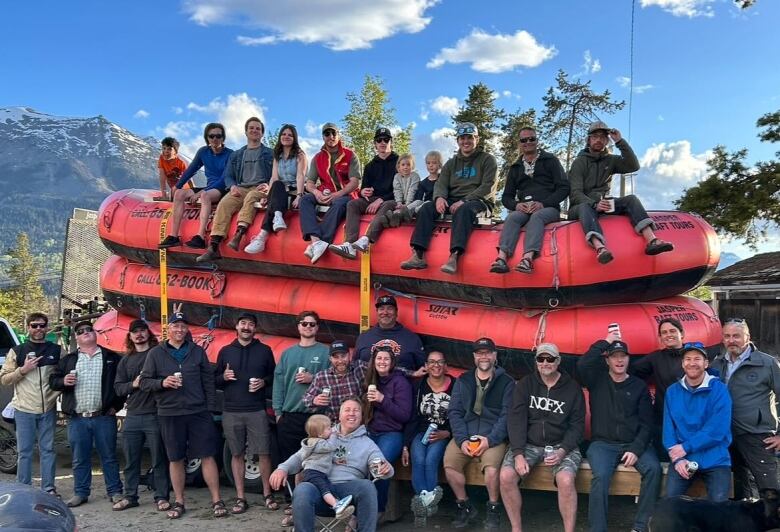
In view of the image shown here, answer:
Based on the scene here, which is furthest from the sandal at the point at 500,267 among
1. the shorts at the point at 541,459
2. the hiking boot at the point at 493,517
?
the hiking boot at the point at 493,517

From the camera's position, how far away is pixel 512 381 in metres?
5.93

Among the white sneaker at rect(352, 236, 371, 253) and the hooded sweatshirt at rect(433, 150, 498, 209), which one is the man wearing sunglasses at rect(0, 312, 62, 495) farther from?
the hooded sweatshirt at rect(433, 150, 498, 209)

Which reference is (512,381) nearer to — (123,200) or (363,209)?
(363,209)

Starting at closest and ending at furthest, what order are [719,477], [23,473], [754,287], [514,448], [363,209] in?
[719,477]
[514,448]
[23,473]
[363,209]
[754,287]

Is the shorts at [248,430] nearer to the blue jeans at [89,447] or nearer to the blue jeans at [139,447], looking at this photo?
the blue jeans at [139,447]

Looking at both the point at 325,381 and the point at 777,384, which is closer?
the point at 777,384

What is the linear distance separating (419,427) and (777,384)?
301 centimetres

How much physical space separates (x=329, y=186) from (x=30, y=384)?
12.7 feet

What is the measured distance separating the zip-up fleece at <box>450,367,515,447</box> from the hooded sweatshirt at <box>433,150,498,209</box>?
200 centimetres

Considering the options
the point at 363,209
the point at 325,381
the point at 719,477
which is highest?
the point at 363,209

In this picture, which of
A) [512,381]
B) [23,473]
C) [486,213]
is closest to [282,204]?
[486,213]

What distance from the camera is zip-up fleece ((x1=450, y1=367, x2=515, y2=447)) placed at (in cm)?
579

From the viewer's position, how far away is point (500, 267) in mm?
6141

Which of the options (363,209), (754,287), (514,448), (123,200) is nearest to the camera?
(514,448)
